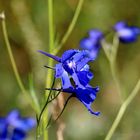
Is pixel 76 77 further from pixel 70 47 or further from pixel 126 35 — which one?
pixel 70 47

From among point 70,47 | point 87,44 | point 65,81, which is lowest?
point 70,47

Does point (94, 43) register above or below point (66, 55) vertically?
below

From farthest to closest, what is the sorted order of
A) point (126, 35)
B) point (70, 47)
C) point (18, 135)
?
point (70, 47)
point (126, 35)
point (18, 135)

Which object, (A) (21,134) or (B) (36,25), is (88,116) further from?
(A) (21,134)

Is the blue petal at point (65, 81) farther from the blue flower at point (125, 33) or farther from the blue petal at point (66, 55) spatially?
the blue flower at point (125, 33)

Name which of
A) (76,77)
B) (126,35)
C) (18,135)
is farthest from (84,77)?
(126,35)

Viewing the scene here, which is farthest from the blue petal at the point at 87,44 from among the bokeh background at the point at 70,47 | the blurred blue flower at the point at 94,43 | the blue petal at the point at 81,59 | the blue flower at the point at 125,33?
the blue petal at the point at 81,59
